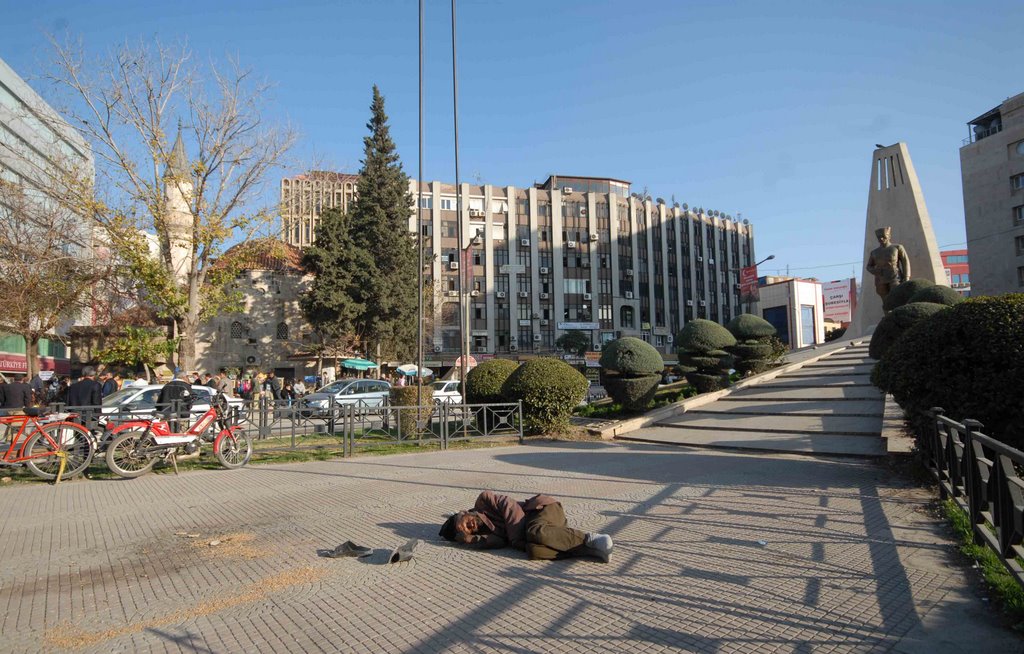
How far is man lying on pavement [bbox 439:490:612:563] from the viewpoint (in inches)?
202

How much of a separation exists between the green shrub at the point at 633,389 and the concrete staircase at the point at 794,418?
82 cm

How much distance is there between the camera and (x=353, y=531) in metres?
6.27

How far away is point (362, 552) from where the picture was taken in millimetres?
5410

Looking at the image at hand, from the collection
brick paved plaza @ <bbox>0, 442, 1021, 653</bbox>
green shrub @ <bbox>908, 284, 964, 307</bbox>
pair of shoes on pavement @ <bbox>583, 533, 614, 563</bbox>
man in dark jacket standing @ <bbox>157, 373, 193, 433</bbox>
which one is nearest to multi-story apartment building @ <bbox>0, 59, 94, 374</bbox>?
man in dark jacket standing @ <bbox>157, 373, 193, 433</bbox>

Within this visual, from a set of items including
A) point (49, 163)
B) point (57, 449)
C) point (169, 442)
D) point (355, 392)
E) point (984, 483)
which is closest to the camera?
point (984, 483)

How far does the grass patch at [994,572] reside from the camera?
379cm

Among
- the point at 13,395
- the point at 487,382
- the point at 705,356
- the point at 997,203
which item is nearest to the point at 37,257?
the point at 13,395

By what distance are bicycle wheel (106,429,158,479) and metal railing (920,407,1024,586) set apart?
10.9 metres

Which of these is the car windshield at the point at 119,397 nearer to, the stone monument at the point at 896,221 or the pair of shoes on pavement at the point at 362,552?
the pair of shoes on pavement at the point at 362,552

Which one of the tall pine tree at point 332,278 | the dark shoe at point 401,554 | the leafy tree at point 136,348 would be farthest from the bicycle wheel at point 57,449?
the tall pine tree at point 332,278

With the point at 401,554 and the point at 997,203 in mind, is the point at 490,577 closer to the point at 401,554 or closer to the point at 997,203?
the point at 401,554

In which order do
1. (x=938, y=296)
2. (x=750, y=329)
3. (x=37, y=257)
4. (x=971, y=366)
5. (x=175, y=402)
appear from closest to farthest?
1. (x=971, y=366)
2. (x=175, y=402)
3. (x=938, y=296)
4. (x=37, y=257)
5. (x=750, y=329)

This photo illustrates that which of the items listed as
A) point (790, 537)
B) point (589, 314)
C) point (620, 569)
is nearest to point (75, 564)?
point (620, 569)

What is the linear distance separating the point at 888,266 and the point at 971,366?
18.1 meters
